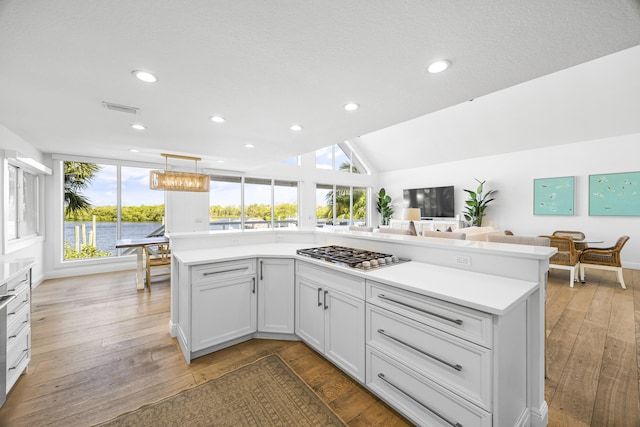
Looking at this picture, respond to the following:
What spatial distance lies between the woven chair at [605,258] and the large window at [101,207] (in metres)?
8.38

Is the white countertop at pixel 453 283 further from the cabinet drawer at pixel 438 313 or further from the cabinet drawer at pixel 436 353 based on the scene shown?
the cabinet drawer at pixel 436 353

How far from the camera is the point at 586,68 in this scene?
4.32m

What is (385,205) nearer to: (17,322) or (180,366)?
(180,366)

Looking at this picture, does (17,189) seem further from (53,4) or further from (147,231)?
(53,4)

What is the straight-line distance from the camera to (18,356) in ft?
6.14

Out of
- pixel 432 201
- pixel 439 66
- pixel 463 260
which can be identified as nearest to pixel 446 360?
pixel 463 260

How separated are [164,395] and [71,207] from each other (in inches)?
203

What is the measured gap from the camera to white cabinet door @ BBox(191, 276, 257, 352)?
7.37 ft

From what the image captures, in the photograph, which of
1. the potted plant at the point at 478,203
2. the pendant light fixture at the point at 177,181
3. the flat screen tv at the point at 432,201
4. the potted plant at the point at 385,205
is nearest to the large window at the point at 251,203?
the pendant light fixture at the point at 177,181

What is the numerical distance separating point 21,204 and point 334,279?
17.2 ft

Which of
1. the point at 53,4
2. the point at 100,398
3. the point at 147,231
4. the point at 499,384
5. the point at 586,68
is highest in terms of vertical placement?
the point at 586,68

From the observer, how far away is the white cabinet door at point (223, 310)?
2246 millimetres

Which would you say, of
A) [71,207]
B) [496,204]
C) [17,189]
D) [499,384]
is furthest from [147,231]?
[496,204]

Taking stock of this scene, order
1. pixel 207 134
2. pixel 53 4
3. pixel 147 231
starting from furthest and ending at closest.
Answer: pixel 147 231 < pixel 207 134 < pixel 53 4
